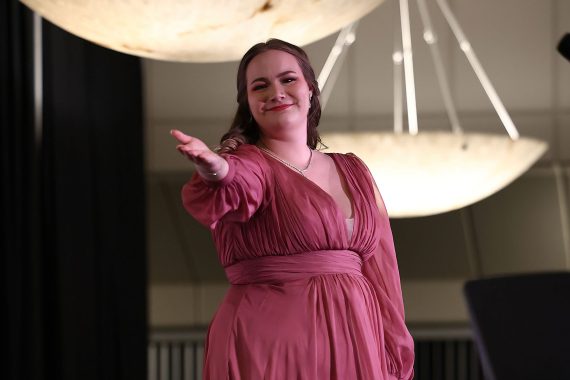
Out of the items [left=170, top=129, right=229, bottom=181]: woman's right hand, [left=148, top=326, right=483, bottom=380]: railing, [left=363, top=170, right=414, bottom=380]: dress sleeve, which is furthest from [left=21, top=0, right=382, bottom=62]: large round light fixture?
[left=148, top=326, right=483, bottom=380]: railing

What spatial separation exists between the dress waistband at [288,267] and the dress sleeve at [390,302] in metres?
0.08

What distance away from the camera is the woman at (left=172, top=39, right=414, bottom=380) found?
156cm

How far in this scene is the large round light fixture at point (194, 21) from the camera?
2141 mm

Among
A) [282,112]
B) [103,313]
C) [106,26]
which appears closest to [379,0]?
[106,26]

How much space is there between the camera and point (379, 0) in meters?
2.33

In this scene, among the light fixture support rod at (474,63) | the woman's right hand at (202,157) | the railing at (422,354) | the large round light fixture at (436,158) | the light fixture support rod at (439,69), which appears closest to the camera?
the woman's right hand at (202,157)

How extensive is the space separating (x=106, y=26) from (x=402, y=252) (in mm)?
3286

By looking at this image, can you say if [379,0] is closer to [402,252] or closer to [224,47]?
[224,47]

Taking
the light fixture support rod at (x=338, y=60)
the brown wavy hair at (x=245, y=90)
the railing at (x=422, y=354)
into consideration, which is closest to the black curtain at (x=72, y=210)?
the railing at (x=422, y=354)

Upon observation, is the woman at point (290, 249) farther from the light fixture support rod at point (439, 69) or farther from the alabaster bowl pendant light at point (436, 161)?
the light fixture support rod at point (439, 69)

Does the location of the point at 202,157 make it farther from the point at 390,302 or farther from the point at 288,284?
the point at 390,302

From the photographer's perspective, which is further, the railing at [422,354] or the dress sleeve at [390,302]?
the railing at [422,354]

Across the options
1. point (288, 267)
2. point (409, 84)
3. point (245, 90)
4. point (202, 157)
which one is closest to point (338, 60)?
point (409, 84)

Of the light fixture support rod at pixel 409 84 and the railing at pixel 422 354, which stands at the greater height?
the light fixture support rod at pixel 409 84
